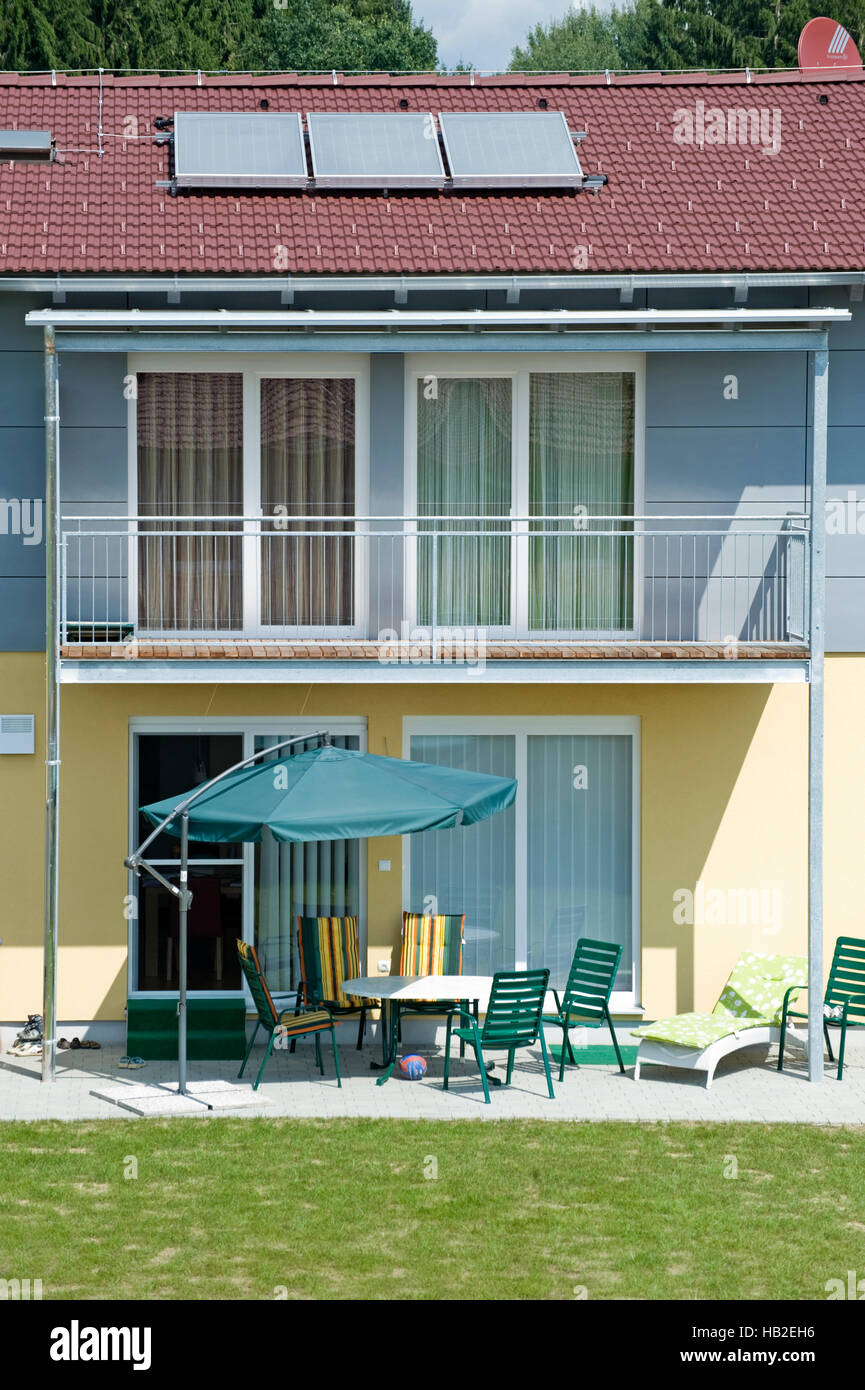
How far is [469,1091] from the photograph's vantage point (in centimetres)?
1191

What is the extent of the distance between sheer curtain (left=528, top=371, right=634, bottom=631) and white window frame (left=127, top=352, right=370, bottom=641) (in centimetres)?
147

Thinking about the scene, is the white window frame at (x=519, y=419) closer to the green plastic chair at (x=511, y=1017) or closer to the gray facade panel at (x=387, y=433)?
the gray facade panel at (x=387, y=433)

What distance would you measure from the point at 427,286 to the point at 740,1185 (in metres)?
7.47

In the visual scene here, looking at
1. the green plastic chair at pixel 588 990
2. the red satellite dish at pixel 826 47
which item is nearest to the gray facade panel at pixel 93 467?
the green plastic chair at pixel 588 990

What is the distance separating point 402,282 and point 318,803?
14.8 ft

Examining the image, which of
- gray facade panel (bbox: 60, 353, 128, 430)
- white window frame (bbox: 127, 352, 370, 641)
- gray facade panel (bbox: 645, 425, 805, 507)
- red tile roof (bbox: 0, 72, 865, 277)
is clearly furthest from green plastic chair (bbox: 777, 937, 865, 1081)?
gray facade panel (bbox: 60, 353, 128, 430)

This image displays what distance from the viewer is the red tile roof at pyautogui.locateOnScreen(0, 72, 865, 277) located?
13258 millimetres

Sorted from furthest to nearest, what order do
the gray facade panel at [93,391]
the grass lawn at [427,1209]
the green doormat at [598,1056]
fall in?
the gray facade panel at [93,391]
the green doormat at [598,1056]
the grass lawn at [427,1209]

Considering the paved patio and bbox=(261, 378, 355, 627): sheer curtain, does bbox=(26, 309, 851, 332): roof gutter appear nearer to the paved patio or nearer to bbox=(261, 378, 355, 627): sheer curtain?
bbox=(261, 378, 355, 627): sheer curtain

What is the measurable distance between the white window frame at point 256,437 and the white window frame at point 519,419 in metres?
0.38

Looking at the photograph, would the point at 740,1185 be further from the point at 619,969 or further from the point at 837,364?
the point at 837,364

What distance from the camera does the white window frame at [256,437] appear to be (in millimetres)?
13422

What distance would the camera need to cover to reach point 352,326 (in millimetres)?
12930

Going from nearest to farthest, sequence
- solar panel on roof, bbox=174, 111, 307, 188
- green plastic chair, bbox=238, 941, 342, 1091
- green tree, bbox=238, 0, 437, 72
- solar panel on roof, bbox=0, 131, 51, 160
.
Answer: green plastic chair, bbox=238, 941, 342, 1091 < solar panel on roof, bbox=174, 111, 307, 188 < solar panel on roof, bbox=0, 131, 51, 160 < green tree, bbox=238, 0, 437, 72
